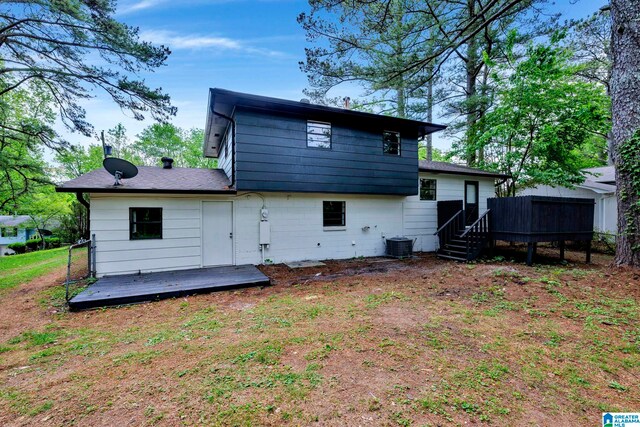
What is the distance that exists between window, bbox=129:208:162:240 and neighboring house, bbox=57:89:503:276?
0.02 m

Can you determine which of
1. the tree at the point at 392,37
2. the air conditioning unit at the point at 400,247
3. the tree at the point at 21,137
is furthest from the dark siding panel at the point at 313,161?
the tree at the point at 21,137

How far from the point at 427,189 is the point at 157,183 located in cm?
964

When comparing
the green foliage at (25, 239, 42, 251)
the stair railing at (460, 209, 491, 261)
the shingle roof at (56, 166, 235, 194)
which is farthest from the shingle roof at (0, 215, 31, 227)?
the stair railing at (460, 209, 491, 261)

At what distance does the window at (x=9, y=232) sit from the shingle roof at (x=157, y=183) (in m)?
31.1

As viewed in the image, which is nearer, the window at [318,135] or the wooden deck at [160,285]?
the wooden deck at [160,285]

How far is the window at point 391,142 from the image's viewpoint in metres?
9.42

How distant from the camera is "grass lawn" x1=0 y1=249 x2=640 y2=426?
206cm

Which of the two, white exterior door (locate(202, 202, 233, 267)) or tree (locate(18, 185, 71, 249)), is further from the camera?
tree (locate(18, 185, 71, 249))

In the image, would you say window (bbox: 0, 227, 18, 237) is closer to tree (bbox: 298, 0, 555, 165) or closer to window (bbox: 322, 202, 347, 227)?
tree (bbox: 298, 0, 555, 165)

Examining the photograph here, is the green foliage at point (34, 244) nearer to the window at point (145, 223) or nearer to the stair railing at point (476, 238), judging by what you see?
the window at point (145, 223)

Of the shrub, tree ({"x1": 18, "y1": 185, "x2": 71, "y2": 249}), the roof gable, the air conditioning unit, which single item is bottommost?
the shrub

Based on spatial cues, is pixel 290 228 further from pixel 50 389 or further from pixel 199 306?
pixel 50 389

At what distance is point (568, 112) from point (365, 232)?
27.6 ft

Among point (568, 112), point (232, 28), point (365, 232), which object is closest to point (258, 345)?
point (365, 232)
